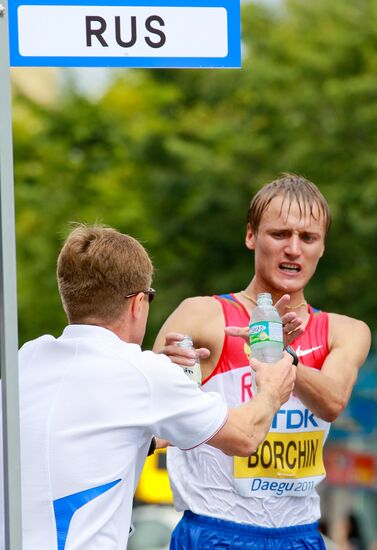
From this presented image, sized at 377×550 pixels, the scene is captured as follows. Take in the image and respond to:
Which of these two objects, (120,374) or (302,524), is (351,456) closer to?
(302,524)

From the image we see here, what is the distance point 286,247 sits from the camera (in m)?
4.96

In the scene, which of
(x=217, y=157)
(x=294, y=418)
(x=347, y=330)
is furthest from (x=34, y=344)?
(x=217, y=157)

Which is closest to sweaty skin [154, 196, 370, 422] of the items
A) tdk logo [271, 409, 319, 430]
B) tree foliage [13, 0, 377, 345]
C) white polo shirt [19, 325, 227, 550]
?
tdk logo [271, 409, 319, 430]

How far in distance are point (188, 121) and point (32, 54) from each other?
15.6m

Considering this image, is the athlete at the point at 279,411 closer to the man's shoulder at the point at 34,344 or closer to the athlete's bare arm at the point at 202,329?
the athlete's bare arm at the point at 202,329

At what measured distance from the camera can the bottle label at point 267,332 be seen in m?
4.07

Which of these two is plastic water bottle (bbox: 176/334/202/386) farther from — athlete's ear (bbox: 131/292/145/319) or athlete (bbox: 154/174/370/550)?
athlete's ear (bbox: 131/292/145/319)

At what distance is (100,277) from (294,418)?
143cm

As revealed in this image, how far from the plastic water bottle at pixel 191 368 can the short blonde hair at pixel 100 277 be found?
754 mm

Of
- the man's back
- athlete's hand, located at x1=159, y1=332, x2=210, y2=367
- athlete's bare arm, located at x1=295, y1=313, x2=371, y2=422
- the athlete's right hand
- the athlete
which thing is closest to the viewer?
the man's back

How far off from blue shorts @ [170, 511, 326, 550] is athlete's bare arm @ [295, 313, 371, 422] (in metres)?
0.50

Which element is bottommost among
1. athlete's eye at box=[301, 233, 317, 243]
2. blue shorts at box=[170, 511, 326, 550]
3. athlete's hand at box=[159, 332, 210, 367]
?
blue shorts at box=[170, 511, 326, 550]

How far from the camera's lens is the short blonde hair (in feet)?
12.4

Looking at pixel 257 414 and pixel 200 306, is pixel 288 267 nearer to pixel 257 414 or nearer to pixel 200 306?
pixel 200 306
